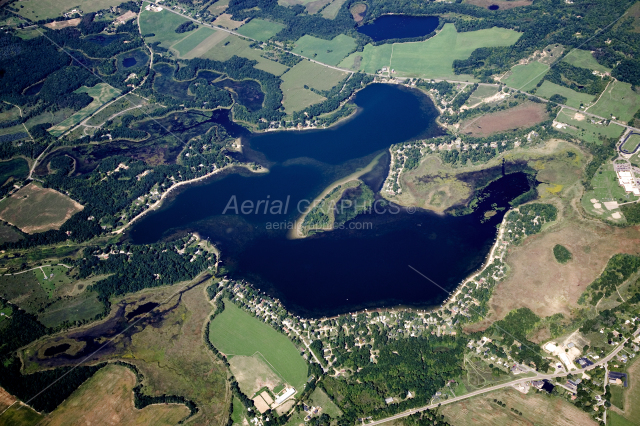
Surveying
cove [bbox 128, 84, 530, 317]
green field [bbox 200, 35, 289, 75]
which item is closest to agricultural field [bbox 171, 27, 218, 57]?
green field [bbox 200, 35, 289, 75]

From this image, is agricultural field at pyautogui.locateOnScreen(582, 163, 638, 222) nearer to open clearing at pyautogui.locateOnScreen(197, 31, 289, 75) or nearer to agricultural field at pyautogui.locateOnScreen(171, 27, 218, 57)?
→ open clearing at pyautogui.locateOnScreen(197, 31, 289, 75)

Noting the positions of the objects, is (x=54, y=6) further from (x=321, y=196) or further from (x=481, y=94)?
(x=481, y=94)

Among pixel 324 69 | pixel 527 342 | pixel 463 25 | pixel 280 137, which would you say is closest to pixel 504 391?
pixel 527 342

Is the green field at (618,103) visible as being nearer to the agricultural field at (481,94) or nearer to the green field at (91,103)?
the agricultural field at (481,94)

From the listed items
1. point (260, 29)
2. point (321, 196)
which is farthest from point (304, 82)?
point (321, 196)

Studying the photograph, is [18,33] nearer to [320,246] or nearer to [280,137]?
[280,137]

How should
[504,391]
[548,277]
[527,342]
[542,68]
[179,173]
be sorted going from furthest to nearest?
[542,68] → [179,173] → [548,277] → [527,342] → [504,391]
